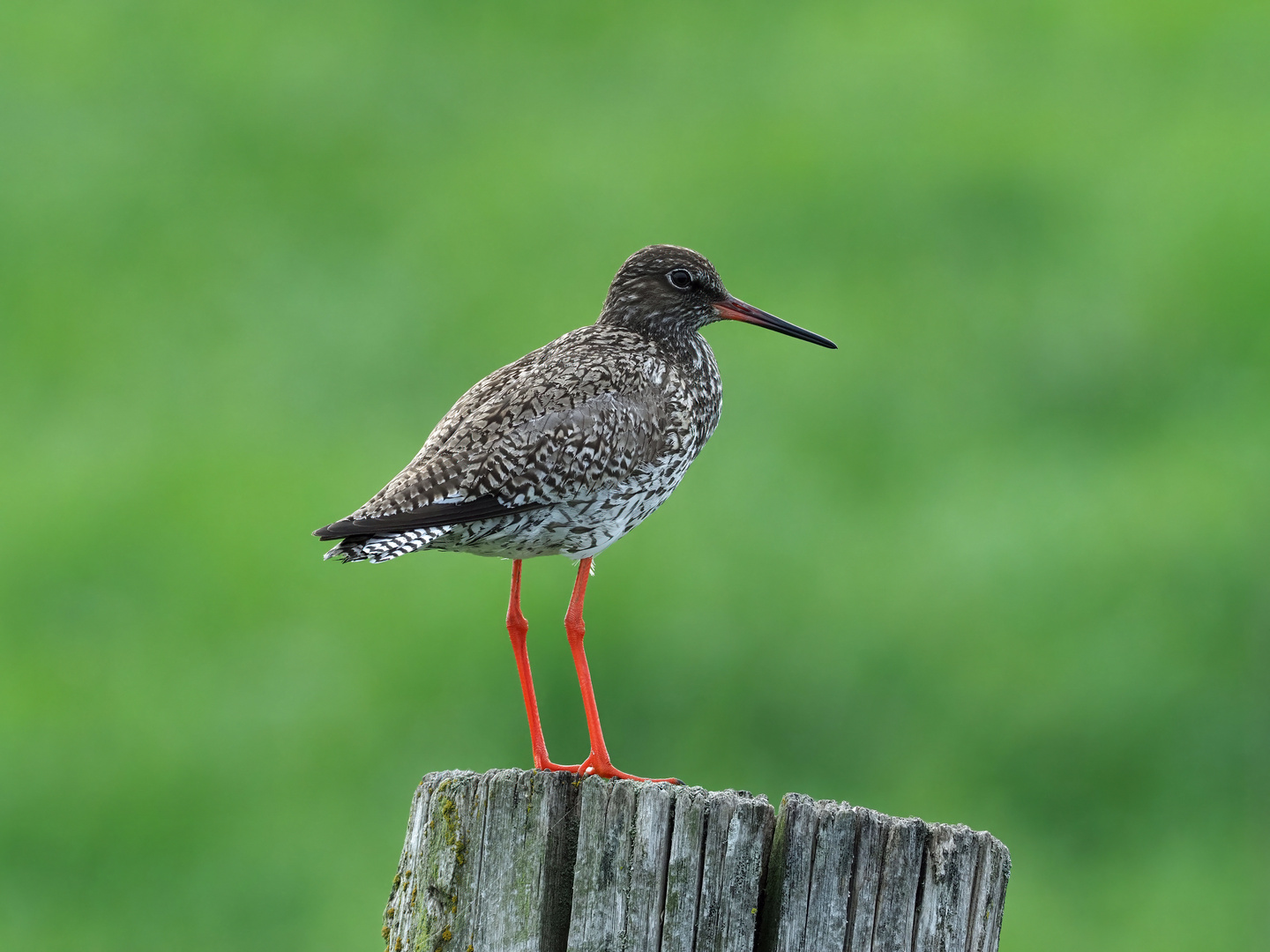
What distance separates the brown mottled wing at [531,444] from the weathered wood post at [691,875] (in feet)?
5.19

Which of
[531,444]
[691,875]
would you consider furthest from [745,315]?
[691,875]

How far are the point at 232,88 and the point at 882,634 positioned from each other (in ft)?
59.0

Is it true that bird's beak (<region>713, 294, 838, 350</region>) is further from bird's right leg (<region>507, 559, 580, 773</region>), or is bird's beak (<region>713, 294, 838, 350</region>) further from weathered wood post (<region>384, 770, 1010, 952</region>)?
weathered wood post (<region>384, 770, 1010, 952</region>)

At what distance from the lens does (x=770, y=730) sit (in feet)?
49.5

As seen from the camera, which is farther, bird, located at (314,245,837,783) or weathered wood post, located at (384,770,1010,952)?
bird, located at (314,245,837,783)

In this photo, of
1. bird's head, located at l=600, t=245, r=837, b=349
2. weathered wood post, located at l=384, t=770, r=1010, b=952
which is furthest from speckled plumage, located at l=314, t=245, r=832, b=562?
weathered wood post, located at l=384, t=770, r=1010, b=952

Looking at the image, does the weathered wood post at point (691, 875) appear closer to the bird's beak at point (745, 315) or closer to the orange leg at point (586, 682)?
the orange leg at point (586, 682)

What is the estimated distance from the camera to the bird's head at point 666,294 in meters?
8.14

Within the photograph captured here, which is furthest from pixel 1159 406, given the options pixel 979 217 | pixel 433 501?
pixel 433 501

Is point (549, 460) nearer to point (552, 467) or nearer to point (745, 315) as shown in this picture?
point (552, 467)

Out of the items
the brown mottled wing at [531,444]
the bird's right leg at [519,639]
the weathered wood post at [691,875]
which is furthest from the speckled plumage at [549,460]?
the weathered wood post at [691,875]

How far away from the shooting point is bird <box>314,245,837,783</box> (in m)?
6.50

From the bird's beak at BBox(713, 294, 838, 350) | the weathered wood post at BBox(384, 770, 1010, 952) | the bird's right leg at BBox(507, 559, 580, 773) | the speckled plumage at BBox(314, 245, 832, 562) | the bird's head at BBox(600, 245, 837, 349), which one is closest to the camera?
the weathered wood post at BBox(384, 770, 1010, 952)

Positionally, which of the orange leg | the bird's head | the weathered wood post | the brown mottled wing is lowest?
the weathered wood post
